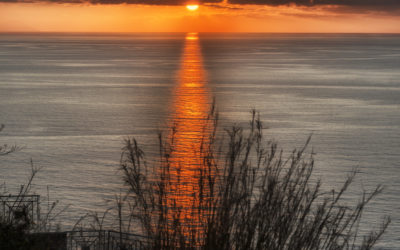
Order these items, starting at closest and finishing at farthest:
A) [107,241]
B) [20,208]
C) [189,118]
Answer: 1. [20,208]
2. [107,241]
3. [189,118]

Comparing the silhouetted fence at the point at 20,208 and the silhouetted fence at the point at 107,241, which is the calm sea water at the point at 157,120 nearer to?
the silhouetted fence at the point at 107,241

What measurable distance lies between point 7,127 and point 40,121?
4358 mm


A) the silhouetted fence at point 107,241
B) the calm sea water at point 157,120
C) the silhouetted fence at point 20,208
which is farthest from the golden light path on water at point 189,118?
the silhouetted fence at point 20,208

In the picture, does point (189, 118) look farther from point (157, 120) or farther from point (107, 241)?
point (107, 241)

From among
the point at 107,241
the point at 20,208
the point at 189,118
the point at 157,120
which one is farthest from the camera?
the point at 157,120

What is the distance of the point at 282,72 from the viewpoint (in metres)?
136

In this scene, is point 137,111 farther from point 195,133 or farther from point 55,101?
point 195,133

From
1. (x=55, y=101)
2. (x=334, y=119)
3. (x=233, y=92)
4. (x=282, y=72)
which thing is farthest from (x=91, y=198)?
(x=282, y=72)

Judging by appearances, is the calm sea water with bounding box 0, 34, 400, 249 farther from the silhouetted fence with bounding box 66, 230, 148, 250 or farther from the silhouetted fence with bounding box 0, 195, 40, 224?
the silhouetted fence with bounding box 0, 195, 40, 224

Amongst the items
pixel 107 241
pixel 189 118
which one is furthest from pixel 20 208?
pixel 189 118

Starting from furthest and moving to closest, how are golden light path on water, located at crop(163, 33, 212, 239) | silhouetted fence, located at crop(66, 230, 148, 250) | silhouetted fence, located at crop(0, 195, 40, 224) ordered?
golden light path on water, located at crop(163, 33, 212, 239) < silhouetted fence, located at crop(0, 195, 40, 224) < silhouetted fence, located at crop(66, 230, 148, 250)

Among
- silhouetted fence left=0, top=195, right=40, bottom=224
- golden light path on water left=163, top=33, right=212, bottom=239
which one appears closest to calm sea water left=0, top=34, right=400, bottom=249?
golden light path on water left=163, top=33, right=212, bottom=239

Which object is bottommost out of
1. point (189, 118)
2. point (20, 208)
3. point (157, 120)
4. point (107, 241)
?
point (157, 120)

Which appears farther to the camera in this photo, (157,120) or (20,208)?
(157,120)
